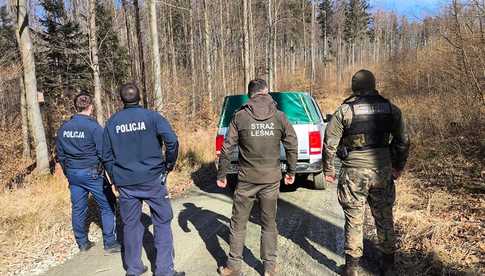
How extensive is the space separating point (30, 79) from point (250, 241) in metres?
7.20

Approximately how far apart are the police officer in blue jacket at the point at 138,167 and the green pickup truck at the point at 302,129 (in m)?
3.24

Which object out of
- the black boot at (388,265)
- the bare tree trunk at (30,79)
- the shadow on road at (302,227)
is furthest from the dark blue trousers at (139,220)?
the bare tree trunk at (30,79)

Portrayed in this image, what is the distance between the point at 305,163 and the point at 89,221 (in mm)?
3801

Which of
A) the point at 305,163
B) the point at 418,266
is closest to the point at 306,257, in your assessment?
the point at 418,266

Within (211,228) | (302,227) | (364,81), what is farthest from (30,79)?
(364,81)

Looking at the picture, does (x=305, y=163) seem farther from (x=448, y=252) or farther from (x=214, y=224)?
(x=448, y=252)

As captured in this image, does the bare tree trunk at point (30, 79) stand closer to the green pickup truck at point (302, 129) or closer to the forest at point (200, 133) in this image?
the forest at point (200, 133)

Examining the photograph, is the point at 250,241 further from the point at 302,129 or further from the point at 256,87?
the point at 302,129

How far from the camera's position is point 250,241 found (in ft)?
17.5

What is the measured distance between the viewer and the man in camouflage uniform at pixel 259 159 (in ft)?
13.5

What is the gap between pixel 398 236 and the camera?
17.2 feet

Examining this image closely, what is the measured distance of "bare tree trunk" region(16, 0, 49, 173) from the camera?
936cm

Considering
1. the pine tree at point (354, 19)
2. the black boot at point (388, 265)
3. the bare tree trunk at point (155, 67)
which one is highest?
the pine tree at point (354, 19)

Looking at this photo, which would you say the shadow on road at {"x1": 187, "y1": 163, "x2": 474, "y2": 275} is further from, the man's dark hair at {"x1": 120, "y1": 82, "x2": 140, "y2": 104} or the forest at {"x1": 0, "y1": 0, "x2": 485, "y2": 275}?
the man's dark hair at {"x1": 120, "y1": 82, "x2": 140, "y2": 104}
